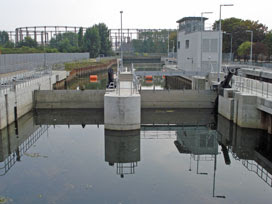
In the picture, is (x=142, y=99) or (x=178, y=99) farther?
(x=178, y=99)

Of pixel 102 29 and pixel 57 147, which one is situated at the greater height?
pixel 102 29

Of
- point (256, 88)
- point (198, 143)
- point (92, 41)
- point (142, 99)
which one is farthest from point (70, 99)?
point (92, 41)

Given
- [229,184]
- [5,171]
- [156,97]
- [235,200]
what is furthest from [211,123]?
[5,171]

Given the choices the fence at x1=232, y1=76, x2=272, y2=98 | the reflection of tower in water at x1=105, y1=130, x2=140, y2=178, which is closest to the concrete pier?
the reflection of tower in water at x1=105, y1=130, x2=140, y2=178

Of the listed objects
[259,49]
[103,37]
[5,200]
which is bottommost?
[5,200]

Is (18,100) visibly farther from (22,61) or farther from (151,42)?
(151,42)

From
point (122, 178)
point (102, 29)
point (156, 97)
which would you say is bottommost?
point (122, 178)

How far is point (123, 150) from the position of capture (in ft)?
63.4

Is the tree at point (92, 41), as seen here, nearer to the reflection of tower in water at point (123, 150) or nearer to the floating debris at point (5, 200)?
the reflection of tower in water at point (123, 150)

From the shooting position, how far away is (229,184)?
14672 millimetres

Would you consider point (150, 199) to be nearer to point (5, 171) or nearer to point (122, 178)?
point (122, 178)

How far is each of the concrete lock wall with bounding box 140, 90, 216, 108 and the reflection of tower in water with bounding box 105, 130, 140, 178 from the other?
7.67 m

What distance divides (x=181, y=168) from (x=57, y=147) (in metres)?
7.47

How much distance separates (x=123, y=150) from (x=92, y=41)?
8368cm
